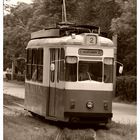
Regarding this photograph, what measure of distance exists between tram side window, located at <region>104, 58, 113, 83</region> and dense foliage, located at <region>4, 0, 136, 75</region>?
2.62 meters

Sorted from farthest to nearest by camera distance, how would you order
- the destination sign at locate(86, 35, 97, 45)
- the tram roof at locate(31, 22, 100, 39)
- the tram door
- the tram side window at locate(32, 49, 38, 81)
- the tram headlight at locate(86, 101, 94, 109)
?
the tram side window at locate(32, 49, 38, 81) → the tram roof at locate(31, 22, 100, 39) → the tram door → the destination sign at locate(86, 35, 97, 45) → the tram headlight at locate(86, 101, 94, 109)

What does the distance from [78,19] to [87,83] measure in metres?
7.88

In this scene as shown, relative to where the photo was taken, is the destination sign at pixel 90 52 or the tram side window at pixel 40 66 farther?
the tram side window at pixel 40 66

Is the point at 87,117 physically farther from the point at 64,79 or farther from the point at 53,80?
the point at 53,80

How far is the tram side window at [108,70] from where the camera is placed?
14094mm

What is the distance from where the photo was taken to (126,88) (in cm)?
2512

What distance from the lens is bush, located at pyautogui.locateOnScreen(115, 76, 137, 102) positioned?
24500 millimetres

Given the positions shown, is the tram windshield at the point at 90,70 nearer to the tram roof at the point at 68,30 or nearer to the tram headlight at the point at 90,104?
the tram headlight at the point at 90,104

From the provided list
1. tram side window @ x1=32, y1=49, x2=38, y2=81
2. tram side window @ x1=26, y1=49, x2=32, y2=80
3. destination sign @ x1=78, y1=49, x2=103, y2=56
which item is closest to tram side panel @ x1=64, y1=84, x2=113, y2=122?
destination sign @ x1=78, y1=49, x2=103, y2=56

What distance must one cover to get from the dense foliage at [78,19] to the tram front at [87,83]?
69.4 inches

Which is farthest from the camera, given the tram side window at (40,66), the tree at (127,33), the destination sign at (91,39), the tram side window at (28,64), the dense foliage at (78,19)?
the tree at (127,33)

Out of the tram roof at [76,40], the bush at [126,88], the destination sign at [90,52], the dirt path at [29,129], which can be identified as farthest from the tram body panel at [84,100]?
the bush at [126,88]

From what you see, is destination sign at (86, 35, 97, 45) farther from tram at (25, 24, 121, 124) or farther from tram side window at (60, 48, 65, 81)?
tram side window at (60, 48, 65, 81)

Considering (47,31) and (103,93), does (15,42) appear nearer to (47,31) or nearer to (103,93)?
(47,31)
